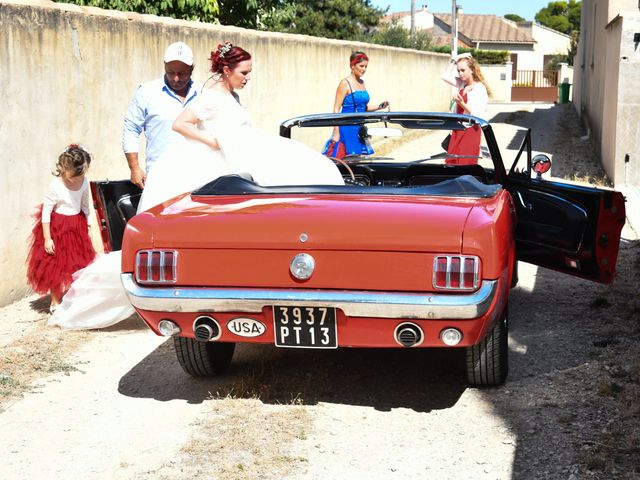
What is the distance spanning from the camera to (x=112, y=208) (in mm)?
6559

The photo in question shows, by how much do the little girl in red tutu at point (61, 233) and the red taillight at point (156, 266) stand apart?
7.82 feet

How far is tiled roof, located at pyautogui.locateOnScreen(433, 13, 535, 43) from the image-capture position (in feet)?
236

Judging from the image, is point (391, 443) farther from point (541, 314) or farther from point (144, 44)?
point (144, 44)

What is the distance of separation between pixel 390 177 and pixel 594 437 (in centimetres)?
250

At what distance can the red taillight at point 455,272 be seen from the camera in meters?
4.16

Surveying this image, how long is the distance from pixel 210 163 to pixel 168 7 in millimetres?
10077

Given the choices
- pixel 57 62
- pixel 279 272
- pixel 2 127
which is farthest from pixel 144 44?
pixel 279 272

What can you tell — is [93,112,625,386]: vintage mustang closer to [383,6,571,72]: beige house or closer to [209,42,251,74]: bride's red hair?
[209,42,251,74]: bride's red hair

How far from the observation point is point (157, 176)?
5.87 meters

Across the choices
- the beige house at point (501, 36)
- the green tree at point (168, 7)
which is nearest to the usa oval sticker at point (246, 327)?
the green tree at point (168, 7)

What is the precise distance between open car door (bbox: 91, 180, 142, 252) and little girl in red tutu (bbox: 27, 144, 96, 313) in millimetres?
303

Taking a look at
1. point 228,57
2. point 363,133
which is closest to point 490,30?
point 363,133

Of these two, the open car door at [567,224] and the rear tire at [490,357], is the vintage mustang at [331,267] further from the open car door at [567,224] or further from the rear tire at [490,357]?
the open car door at [567,224]

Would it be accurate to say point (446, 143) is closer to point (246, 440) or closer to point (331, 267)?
point (331, 267)
